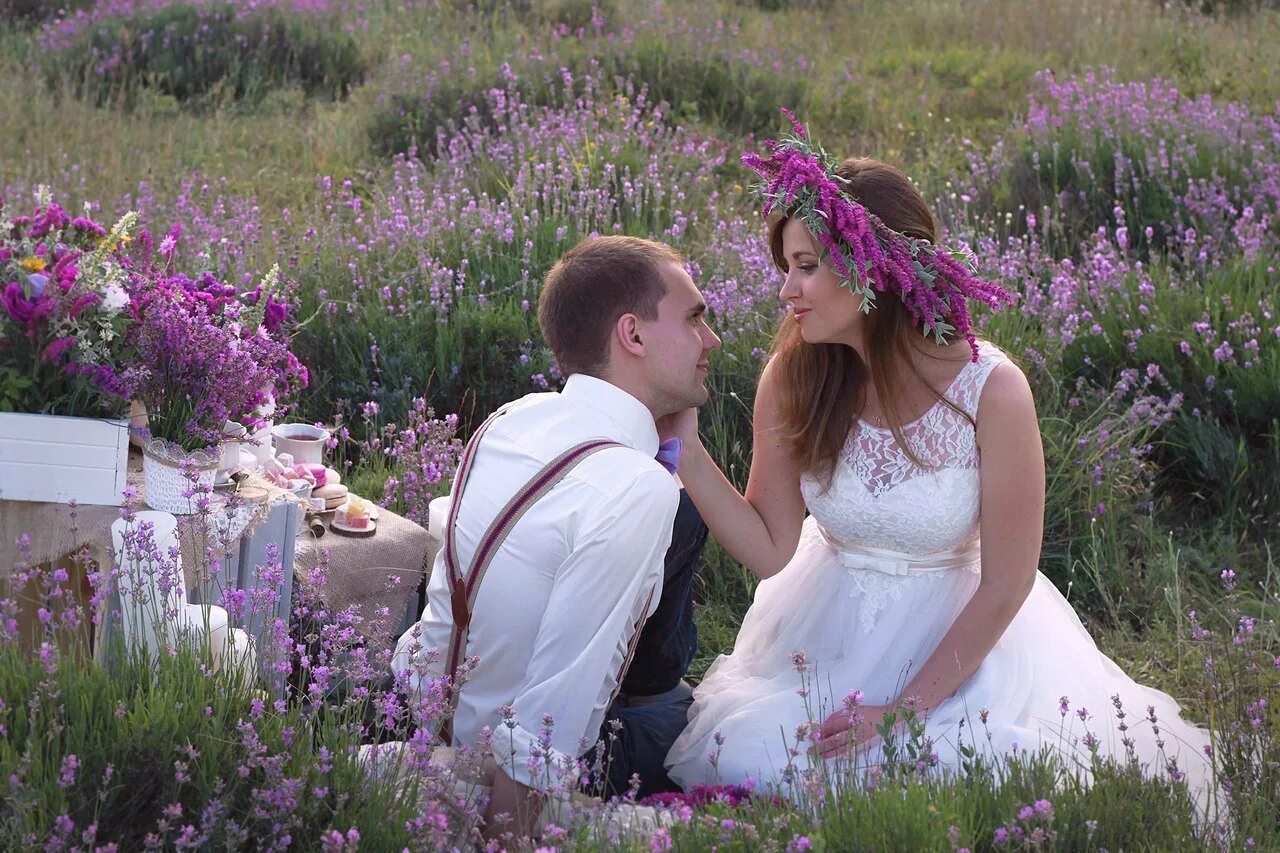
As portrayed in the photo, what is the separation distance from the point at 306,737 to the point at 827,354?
6.22 feet

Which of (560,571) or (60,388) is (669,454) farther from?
(60,388)

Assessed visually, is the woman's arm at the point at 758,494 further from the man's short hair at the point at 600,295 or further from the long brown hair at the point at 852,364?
the man's short hair at the point at 600,295

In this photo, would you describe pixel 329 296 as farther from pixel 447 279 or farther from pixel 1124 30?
pixel 1124 30

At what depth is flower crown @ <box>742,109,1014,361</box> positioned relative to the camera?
3361 mm

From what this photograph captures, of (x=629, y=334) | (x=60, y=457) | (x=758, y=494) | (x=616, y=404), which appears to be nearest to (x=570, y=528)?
(x=616, y=404)

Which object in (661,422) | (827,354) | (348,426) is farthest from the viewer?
(348,426)

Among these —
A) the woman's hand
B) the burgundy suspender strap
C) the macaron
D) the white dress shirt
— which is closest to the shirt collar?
the white dress shirt

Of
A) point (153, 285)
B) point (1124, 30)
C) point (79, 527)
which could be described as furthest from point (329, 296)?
point (1124, 30)

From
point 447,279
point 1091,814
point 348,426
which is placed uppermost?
point 1091,814

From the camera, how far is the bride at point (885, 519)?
3395mm

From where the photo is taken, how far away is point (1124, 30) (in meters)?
10.8

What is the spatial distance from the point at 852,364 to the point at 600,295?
3.21 ft

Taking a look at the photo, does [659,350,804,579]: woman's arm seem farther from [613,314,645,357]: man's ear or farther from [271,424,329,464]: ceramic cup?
[271,424,329,464]: ceramic cup

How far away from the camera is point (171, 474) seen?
3.44m
